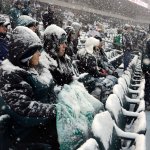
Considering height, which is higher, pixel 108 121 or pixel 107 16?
pixel 108 121

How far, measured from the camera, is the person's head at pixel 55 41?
426cm

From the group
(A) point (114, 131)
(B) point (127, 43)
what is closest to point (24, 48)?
(A) point (114, 131)

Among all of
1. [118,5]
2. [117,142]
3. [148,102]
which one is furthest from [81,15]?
[117,142]

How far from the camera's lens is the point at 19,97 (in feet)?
9.83

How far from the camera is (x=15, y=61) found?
10.4 ft

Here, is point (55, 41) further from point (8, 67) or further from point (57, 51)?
point (8, 67)

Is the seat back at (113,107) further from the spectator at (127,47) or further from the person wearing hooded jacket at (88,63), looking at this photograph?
the spectator at (127,47)

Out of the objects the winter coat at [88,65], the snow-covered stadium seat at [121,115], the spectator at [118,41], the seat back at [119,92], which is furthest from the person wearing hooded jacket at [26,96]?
the spectator at [118,41]

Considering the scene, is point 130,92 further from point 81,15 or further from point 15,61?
point 81,15

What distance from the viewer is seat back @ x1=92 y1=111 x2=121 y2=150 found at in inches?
113

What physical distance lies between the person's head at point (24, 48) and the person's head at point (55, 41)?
92 cm

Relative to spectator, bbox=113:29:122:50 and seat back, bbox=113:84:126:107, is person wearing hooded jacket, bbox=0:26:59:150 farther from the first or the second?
spectator, bbox=113:29:122:50

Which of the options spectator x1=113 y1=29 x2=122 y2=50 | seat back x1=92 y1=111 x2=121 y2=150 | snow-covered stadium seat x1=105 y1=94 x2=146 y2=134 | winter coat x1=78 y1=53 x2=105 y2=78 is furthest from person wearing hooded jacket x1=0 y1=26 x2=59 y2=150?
spectator x1=113 y1=29 x2=122 y2=50

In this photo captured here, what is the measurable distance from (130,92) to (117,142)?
8.54 feet
